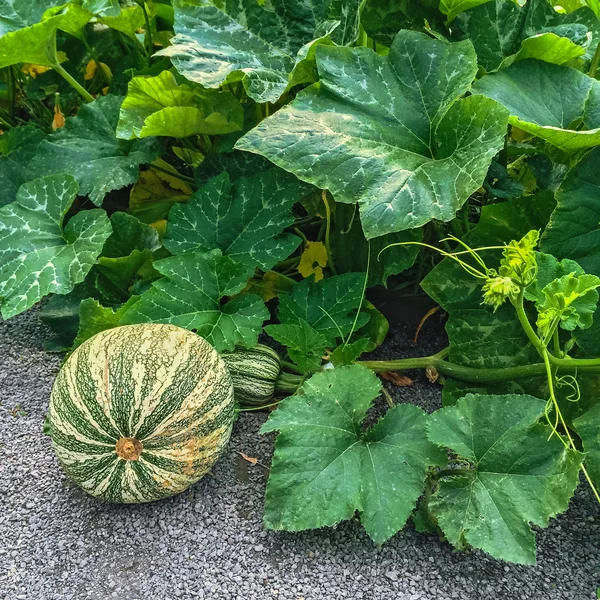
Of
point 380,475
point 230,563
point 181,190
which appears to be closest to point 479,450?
point 380,475

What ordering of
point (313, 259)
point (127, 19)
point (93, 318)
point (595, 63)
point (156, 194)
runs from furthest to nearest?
1. point (156, 194)
2. point (127, 19)
3. point (313, 259)
4. point (595, 63)
5. point (93, 318)

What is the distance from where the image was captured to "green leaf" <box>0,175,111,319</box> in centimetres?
175

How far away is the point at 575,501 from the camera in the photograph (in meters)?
1.58

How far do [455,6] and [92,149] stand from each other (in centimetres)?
114

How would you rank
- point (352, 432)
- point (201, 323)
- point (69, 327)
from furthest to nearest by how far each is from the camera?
1. point (69, 327)
2. point (201, 323)
3. point (352, 432)

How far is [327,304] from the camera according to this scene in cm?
184

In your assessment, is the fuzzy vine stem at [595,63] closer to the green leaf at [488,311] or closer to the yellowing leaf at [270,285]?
the green leaf at [488,311]

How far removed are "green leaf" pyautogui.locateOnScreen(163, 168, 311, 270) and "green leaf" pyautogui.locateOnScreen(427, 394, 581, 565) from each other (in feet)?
2.38

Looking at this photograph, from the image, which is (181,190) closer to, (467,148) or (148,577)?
(467,148)

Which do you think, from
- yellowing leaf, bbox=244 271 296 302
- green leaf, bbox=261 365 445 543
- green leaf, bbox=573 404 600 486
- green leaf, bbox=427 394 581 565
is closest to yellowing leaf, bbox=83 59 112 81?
yellowing leaf, bbox=244 271 296 302

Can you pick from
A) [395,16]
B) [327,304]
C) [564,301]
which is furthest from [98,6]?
[564,301]

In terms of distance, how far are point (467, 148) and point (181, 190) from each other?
3.64 feet

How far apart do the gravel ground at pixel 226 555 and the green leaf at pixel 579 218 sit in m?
0.58

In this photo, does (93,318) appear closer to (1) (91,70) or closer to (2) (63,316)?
(2) (63,316)
